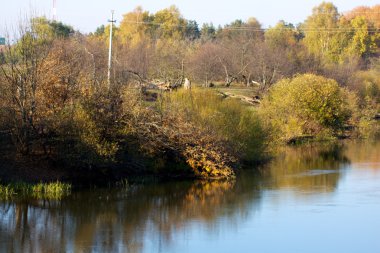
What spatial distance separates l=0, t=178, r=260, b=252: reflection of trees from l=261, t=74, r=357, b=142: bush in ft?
50.1

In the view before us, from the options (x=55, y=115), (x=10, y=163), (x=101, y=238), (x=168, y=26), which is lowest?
(x=101, y=238)

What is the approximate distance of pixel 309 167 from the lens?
1233 inches

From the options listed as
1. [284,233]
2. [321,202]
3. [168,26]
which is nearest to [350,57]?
[168,26]

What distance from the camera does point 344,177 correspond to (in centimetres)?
2802

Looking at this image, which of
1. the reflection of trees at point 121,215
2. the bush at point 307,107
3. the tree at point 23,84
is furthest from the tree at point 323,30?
the tree at point 23,84

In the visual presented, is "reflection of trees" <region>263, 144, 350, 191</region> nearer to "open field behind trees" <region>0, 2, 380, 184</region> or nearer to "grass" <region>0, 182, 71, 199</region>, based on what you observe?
"open field behind trees" <region>0, 2, 380, 184</region>

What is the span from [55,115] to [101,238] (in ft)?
25.0

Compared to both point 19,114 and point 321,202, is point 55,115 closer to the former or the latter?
point 19,114

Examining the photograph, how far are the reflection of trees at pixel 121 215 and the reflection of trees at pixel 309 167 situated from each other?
6.91 feet

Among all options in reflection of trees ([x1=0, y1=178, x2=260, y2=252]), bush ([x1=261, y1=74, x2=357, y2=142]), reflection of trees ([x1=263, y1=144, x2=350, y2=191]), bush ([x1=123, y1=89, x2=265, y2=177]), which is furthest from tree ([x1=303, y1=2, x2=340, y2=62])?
reflection of trees ([x1=0, y1=178, x2=260, y2=252])

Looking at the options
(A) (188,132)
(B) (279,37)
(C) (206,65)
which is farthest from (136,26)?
(A) (188,132)

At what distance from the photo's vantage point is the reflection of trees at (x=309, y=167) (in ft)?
86.3

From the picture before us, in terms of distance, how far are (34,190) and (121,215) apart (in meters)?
3.61

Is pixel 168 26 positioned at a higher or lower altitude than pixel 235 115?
higher
